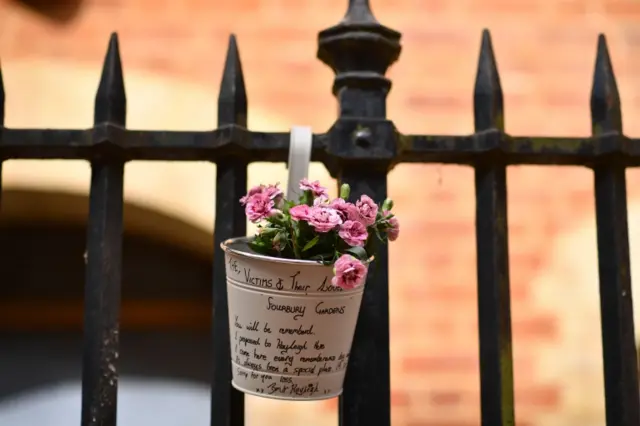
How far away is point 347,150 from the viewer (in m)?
0.78

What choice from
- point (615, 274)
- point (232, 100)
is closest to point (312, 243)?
point (232, 100)

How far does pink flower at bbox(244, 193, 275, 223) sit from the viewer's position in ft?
2.15

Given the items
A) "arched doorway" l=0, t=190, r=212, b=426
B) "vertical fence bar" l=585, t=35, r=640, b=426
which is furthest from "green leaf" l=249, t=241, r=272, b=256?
"arched doorway" l=0, t=190, r=212, b=426

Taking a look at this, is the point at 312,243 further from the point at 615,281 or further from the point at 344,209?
the point at 615,281

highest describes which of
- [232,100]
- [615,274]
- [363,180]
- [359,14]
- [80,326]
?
[359,14]

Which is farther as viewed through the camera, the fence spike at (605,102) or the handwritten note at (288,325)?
the fence spike at (605,102)

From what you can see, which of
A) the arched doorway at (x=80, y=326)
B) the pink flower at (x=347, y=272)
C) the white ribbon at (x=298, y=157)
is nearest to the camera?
the pink flower at (x=347, y=272)

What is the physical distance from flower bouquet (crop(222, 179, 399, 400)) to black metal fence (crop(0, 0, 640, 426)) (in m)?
0.10

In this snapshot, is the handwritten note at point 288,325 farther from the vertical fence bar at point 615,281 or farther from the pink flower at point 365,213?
the vertical fence bar at point 615,281

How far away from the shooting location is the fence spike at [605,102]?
0.83 m

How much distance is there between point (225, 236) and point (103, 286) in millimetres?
166

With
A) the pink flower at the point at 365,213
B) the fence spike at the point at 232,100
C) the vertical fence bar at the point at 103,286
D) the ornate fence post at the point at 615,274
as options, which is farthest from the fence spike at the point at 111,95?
the ornate fence post at the point at 615,274

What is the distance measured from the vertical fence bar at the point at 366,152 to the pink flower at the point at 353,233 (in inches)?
5.9

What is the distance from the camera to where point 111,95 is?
798mm
